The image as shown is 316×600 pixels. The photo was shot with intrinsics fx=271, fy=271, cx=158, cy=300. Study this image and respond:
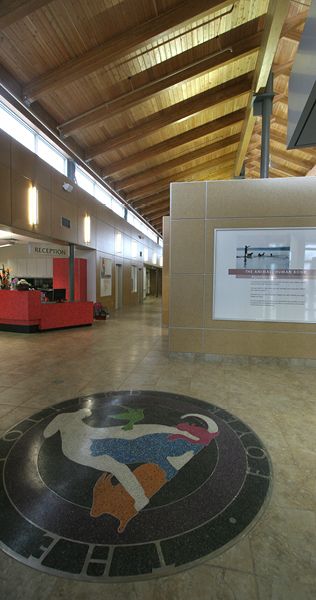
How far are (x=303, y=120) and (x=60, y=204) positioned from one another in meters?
8.05

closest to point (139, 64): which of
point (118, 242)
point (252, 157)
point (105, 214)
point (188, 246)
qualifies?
point (188, 246)

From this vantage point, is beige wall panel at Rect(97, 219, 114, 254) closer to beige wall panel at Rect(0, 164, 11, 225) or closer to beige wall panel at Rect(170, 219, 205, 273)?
beige wall panel at Rect(0, 164, 11, 225)

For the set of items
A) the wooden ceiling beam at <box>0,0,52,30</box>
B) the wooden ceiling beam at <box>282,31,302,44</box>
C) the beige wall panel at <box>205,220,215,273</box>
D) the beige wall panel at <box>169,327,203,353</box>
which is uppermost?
the wooden ceiling beam at <box>282,31,302,44</box>

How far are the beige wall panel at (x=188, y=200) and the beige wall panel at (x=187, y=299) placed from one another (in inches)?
42.2

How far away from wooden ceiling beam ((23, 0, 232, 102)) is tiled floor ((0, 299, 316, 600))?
5531 millimetres

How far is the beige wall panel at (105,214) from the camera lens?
11.0 metres

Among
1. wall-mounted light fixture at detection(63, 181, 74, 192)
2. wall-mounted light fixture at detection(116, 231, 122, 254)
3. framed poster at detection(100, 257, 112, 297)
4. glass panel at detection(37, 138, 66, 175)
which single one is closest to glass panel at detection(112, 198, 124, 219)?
wall-mounted light fixture at detection(116, 231, 122, 254)

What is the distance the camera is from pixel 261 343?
15.2 ft

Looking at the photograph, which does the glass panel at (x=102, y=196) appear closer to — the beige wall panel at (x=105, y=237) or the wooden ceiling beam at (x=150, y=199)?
the beige wall panel at (x=105, y=237)

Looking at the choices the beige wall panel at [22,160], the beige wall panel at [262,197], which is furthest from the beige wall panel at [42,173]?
the beige wall panel at [262,197]

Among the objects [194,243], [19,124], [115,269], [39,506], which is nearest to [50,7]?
[19,124]

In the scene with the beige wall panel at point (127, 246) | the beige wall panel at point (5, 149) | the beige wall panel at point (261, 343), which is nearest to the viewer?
the beige wall panel at point (261, 343)

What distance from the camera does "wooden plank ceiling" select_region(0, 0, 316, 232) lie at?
186 inches

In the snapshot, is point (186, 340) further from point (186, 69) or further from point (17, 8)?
point (186, 69)
